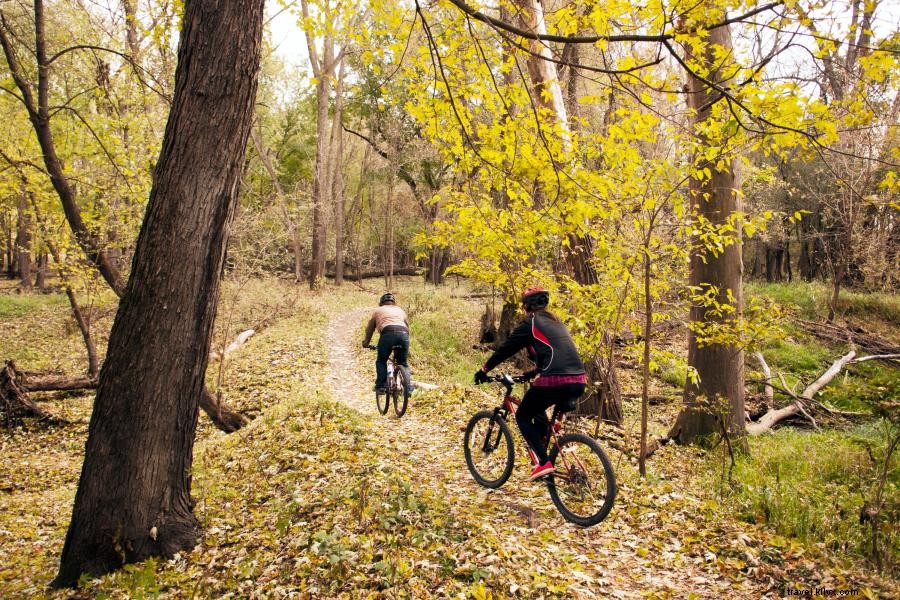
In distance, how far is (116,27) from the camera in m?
11.1

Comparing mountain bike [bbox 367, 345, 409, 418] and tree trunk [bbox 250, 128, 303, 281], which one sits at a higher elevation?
tree trunk [bbox 250, 128, 303, 281]

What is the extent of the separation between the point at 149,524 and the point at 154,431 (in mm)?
878

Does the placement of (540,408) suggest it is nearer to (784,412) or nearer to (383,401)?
(383,401)

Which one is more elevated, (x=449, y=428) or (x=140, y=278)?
(x=140, y=278)

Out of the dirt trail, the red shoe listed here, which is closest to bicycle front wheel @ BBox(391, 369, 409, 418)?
the dirt trail

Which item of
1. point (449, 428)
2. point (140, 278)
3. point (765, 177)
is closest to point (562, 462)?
A: point (449, 428)

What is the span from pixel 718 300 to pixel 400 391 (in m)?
5.78

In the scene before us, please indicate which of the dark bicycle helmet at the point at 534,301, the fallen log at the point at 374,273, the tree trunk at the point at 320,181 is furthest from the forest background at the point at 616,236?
the fallen log at the point at 374,273

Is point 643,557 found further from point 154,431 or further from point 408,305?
point 408,305

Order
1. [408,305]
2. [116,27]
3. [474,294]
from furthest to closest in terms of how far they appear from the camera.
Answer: [474,294], [408,305], [116,27]

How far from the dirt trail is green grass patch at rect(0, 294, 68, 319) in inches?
878

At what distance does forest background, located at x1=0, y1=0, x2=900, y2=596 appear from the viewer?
442cm

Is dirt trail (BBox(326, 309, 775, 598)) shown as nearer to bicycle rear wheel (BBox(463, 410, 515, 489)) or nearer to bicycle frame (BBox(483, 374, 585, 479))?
bicycle rear wheel (BBox(463, 410, 515, 489))

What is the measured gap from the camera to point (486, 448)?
605 cm
